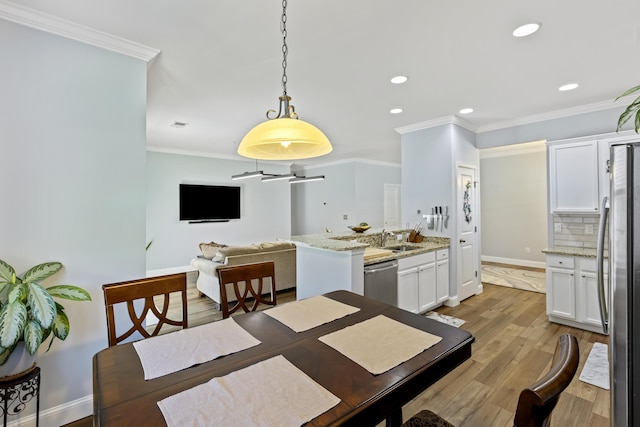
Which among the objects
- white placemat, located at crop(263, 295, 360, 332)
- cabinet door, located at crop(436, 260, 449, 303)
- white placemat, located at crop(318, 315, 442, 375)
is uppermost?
white placemat, located at crop(263, 295, 360, 332)

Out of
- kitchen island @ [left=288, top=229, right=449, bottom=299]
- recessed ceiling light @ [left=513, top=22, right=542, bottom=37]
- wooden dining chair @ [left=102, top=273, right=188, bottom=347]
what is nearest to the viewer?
wooden dining chair @ [left=102, top=273, right=188, bottom=347]

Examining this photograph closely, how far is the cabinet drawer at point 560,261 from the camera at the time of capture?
341cm

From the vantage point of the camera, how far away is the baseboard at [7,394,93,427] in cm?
183

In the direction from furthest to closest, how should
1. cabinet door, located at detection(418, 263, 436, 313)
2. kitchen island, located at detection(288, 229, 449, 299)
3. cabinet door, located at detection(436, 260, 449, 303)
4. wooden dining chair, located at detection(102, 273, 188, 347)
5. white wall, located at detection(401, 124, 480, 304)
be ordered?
white wall, located at detection(401, 124, 480, 304)
cabinet door, located at detection(436, 260, 449, 303)
cabinet door, located at detection(418, 263, 436, 313)
kitchen island, located at detection(288, 229, 449, 299)
wooden dining chair, located at detection(102, 273, 188, 347)

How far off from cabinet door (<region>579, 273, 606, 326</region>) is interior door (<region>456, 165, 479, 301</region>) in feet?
4.29

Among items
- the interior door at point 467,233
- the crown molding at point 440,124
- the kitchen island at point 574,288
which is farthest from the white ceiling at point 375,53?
the kitchen island at point 574,288

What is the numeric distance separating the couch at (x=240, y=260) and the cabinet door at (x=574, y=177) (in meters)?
3.69

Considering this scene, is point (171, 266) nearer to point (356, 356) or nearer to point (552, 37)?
point (356, 356)

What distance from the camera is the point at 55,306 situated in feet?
5.43

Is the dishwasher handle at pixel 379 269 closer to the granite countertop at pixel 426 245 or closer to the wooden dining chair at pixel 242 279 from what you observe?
the granite countertop at pixel 426 245

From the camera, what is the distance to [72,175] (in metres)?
1.99

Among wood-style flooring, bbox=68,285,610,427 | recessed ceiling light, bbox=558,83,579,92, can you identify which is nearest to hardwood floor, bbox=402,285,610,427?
wood-style flooring, bbox=68,285,610,427

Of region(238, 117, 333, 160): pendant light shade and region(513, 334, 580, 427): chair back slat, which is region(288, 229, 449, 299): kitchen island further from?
region(513, 334, 580, 427): chair back slat

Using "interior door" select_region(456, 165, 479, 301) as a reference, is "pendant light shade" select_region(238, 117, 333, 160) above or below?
above
